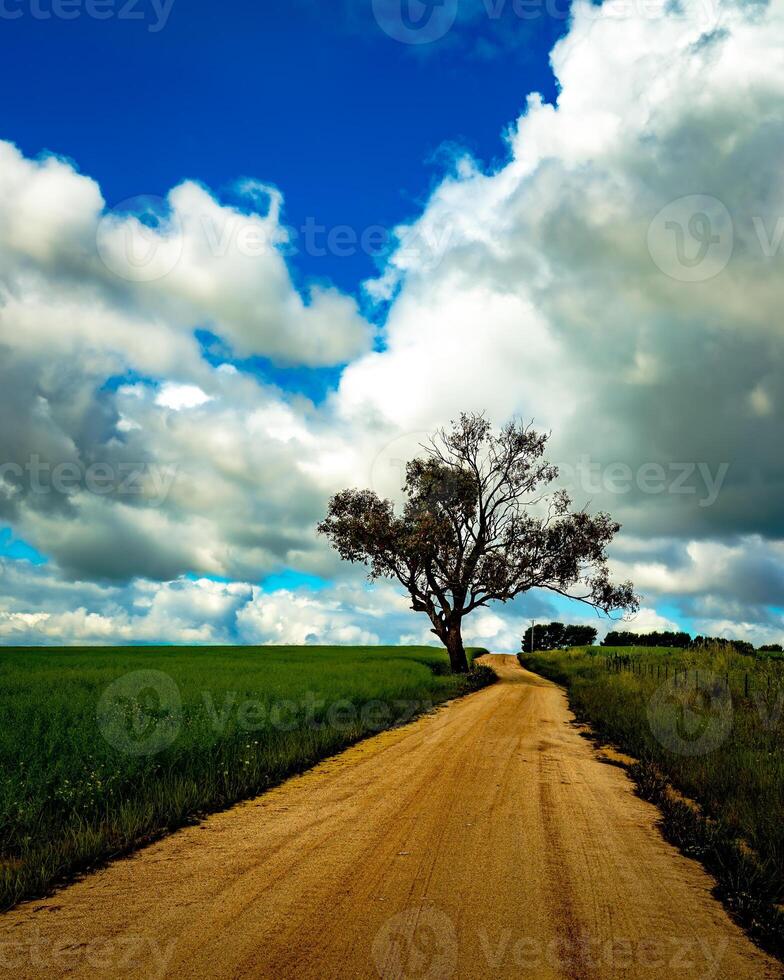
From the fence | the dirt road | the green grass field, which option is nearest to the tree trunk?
the fence

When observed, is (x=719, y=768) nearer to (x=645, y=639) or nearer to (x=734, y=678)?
(x=734, y=678)

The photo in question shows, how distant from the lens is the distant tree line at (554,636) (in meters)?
110

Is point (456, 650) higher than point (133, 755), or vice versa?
point (456, 650)

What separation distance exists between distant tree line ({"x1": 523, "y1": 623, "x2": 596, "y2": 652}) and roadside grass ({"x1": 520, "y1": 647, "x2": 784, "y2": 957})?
92.6 metres

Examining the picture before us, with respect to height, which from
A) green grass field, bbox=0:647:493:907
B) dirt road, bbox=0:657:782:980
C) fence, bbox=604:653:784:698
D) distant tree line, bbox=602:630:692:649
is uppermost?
distant tree line, bbox=602:630:692:649

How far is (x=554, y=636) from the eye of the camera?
11344 centimetres

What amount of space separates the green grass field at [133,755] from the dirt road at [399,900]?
0.43m

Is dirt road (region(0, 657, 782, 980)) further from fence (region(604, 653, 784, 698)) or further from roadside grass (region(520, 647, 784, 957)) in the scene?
fence (region(604, 653, 784, 698))

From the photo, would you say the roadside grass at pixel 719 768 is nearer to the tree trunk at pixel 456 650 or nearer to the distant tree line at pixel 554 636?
the tree trunk at pixel 456 650

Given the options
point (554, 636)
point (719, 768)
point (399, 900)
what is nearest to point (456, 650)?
point (719, 768)

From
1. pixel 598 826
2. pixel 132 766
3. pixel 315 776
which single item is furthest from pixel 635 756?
pixel 132 766

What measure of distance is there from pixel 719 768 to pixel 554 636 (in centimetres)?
10965

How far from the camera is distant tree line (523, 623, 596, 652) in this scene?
11025 cm

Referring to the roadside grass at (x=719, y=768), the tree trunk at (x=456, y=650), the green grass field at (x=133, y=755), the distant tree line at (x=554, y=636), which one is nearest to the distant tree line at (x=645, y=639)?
the distant tree line at (x=554, y=636)
